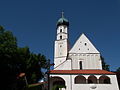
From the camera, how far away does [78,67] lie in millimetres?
32406

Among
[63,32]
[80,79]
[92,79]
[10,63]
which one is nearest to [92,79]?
[92,79]

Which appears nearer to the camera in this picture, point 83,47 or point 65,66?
point 65,66

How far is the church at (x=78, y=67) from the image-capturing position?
25.6m

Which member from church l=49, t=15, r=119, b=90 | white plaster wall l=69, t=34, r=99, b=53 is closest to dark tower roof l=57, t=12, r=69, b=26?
church l=49, t=15, r=119, b=90

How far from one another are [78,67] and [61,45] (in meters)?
8.76

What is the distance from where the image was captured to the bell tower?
3828 centimetres

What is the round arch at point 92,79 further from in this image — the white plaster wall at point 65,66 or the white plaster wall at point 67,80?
the white plaster wall at point 65,66

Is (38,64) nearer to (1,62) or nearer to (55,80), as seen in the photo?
(55,80)

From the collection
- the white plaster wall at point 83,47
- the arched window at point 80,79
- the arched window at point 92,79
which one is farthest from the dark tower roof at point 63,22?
the arched window at point 92,79

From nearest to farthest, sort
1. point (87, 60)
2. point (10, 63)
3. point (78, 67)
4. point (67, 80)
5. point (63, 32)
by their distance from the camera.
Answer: point (67, 80), point (10, 63), point (78, 67), point (87, 60), point (63, 32)

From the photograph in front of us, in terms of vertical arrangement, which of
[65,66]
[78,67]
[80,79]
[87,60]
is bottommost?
[80,79]

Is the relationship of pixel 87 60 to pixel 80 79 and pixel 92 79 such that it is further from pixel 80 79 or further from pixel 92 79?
pixel 80 79

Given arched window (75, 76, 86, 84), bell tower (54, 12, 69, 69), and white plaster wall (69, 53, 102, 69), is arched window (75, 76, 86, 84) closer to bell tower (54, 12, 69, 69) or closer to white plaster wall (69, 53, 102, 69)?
white plaster wall (69, 53, 102, 69)

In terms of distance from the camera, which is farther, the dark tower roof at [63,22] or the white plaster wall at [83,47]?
the dark tower roof at [63,22]
